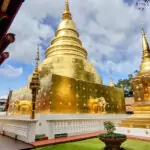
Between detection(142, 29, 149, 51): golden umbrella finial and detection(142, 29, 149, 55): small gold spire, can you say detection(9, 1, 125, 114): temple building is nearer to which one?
detection(142, 29, 149, 55): small gold spire

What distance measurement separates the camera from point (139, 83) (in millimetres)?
11672

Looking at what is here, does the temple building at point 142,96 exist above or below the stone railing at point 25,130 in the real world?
above

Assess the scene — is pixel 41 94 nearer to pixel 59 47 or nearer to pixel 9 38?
pixel 59 47

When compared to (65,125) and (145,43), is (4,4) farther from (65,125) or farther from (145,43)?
(145,43)

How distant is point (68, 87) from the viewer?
11.2 m

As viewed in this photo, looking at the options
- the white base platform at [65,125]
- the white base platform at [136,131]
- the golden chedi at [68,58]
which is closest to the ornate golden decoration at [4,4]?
the white base platform at [65,125]

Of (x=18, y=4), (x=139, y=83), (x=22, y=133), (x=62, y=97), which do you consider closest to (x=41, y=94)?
(x=62, y=97)

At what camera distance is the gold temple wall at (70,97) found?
1008 centimetres

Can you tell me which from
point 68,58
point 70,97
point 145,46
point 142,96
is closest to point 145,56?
point 145,46

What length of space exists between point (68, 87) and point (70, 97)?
720mm

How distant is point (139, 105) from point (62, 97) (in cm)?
516

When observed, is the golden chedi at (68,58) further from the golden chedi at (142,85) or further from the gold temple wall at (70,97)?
the golden chedi at (142,85)

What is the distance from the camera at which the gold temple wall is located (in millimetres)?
10078

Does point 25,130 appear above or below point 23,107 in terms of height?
below
